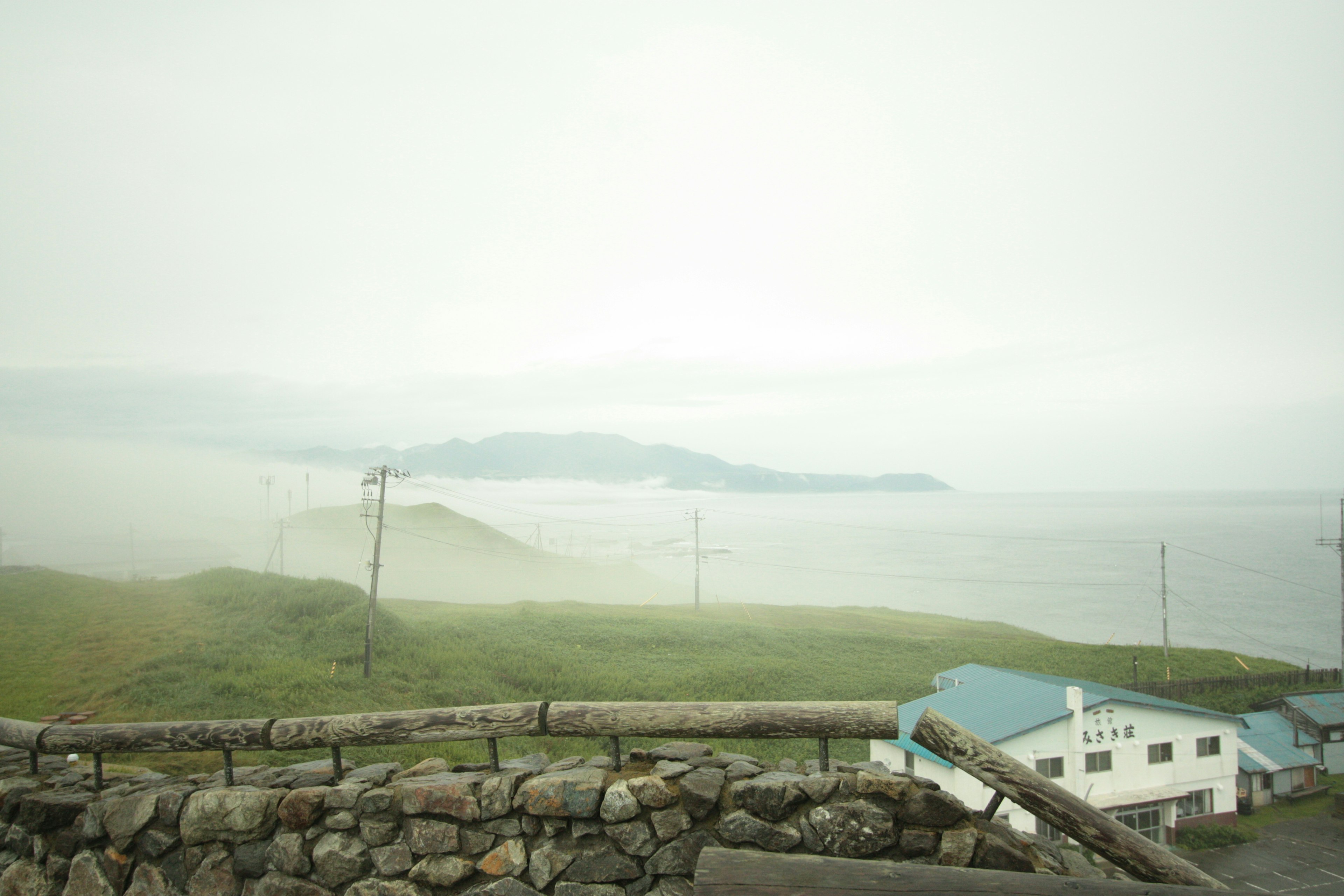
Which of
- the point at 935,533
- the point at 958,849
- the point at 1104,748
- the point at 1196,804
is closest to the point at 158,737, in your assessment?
the point at 958,849

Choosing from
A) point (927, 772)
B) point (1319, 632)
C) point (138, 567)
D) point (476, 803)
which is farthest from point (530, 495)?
point (1319, 632)

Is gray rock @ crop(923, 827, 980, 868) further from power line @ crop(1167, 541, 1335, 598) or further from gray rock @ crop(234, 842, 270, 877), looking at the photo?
power line @ crop(1167, 541, 1335, 598)

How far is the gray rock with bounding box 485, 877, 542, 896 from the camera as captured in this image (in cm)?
272

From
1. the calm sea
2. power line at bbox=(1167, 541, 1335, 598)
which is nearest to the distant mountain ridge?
the calm sea

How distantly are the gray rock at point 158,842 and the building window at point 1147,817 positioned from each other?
9823 millimetres

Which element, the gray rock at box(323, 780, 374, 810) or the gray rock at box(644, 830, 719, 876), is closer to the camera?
the gray rock at box(644, 830, 719, 876)

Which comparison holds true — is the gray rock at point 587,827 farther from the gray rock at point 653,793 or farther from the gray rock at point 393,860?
the gray rock at point 393,860

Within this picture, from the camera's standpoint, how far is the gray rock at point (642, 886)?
264 cm

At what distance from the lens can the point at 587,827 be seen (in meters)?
2.73

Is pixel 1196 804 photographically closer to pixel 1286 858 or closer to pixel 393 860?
pixel 1286 858

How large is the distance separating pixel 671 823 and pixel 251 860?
2050mm

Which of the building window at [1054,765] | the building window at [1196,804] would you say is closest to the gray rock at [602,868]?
the building window at [1054,765]

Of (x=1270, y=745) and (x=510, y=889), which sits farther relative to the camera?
(x=1270, y=745)

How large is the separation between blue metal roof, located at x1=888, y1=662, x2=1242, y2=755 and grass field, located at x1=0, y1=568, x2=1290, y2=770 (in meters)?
0.64
